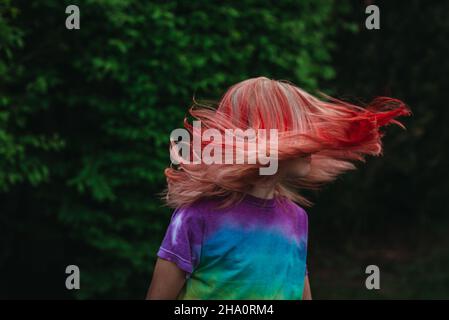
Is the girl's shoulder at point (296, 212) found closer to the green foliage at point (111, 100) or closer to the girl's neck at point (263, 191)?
the girl's neck at point (263, 191)

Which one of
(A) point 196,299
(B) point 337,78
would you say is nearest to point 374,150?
(A) point 196,299

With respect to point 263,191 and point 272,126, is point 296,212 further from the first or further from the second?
point 272,126

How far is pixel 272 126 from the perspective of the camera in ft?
7.98

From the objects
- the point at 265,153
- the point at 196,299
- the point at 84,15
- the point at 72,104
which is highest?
the point at 84,15

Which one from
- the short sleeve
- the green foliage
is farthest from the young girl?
the green foliage

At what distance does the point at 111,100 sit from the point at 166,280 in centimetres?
311

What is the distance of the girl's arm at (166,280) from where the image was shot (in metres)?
2.33

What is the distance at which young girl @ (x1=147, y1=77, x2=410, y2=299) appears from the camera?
236 cm

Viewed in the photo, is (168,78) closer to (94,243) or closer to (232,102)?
(94,243)

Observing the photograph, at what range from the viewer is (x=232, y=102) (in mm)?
2465

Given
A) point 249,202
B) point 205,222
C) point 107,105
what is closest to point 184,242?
point 205,222

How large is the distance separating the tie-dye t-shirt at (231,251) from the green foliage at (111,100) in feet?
9.01

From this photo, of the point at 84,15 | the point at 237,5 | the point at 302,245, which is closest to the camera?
the point at 302,245

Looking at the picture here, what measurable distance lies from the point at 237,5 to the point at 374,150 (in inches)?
121
